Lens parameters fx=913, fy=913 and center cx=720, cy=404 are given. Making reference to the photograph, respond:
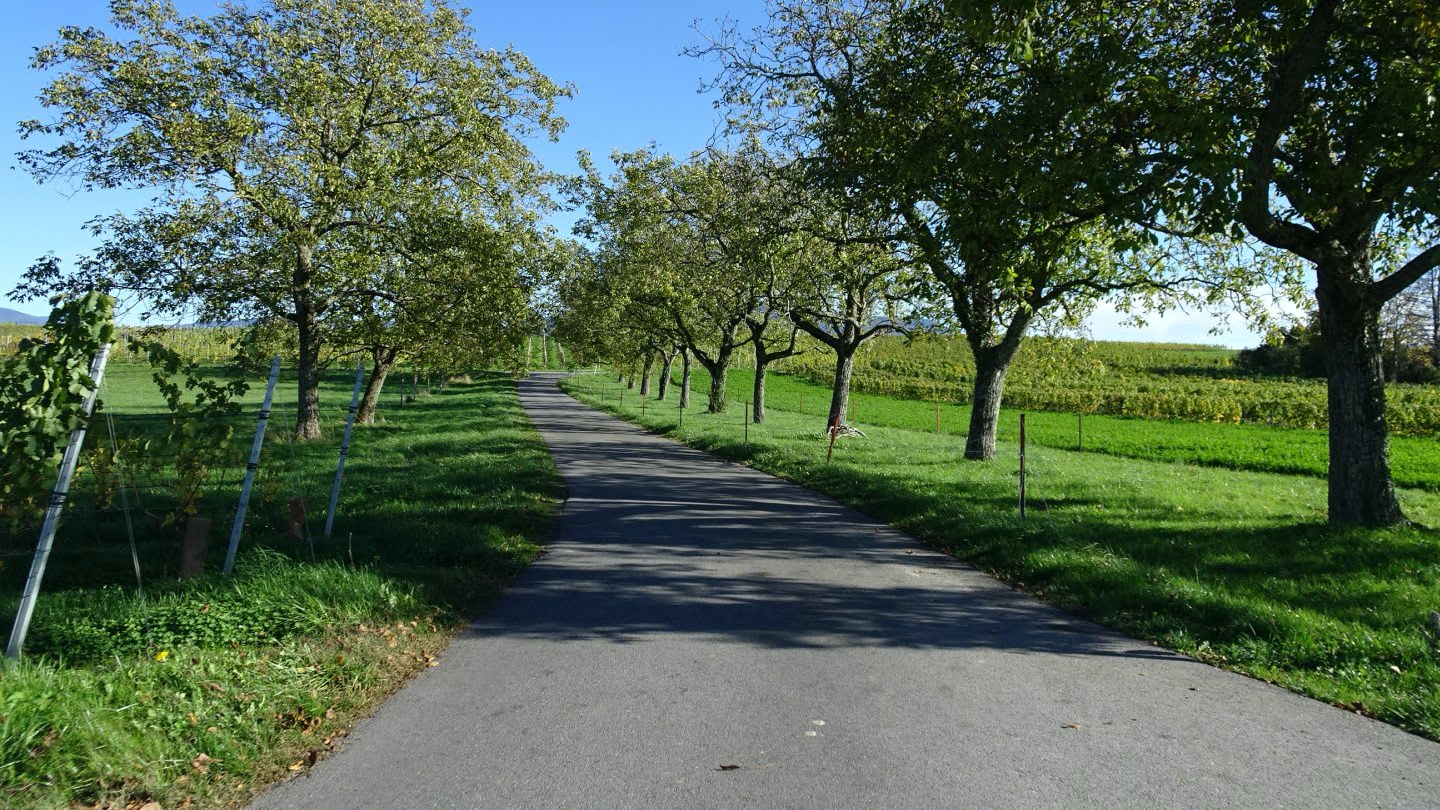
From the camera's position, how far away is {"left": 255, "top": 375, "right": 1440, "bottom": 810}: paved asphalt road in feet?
12.8

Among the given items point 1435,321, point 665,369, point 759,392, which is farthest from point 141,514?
point 1435,321

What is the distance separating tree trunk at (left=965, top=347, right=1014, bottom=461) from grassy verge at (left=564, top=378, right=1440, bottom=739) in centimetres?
89

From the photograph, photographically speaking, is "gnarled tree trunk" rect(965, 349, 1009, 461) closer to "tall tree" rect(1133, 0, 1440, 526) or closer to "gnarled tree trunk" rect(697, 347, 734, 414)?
"tall tree" rect(1133, 0, 1440, 526)

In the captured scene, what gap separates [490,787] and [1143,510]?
10335 millimetres

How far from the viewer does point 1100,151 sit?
29.1ft

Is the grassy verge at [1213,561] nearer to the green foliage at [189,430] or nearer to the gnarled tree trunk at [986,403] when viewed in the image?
the gnarled tree trunk at [986,403]

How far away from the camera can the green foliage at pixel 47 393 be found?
18.0 ft

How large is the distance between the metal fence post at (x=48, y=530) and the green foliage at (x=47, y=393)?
0.07 meters

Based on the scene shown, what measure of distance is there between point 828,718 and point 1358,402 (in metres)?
7.99

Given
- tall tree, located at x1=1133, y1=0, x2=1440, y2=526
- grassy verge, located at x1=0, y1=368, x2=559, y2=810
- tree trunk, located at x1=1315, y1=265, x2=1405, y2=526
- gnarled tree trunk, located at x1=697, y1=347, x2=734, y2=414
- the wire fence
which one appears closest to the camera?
grassy verge, located at x1=0, y1=368, x2=559, y2=810

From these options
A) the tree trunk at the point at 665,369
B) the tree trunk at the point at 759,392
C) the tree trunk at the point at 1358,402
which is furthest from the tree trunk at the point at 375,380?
the tree trunk at the point at 1358,402

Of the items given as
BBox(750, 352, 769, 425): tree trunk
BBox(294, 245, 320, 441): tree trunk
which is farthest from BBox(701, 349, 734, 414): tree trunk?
BBox(294, 245, 320, 441): tree trunk

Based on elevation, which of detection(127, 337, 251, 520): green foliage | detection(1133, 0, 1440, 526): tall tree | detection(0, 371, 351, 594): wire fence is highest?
detection(1133, 0, 1440, 526): tall tree

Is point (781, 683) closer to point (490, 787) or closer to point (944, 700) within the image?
point (944, 700)
